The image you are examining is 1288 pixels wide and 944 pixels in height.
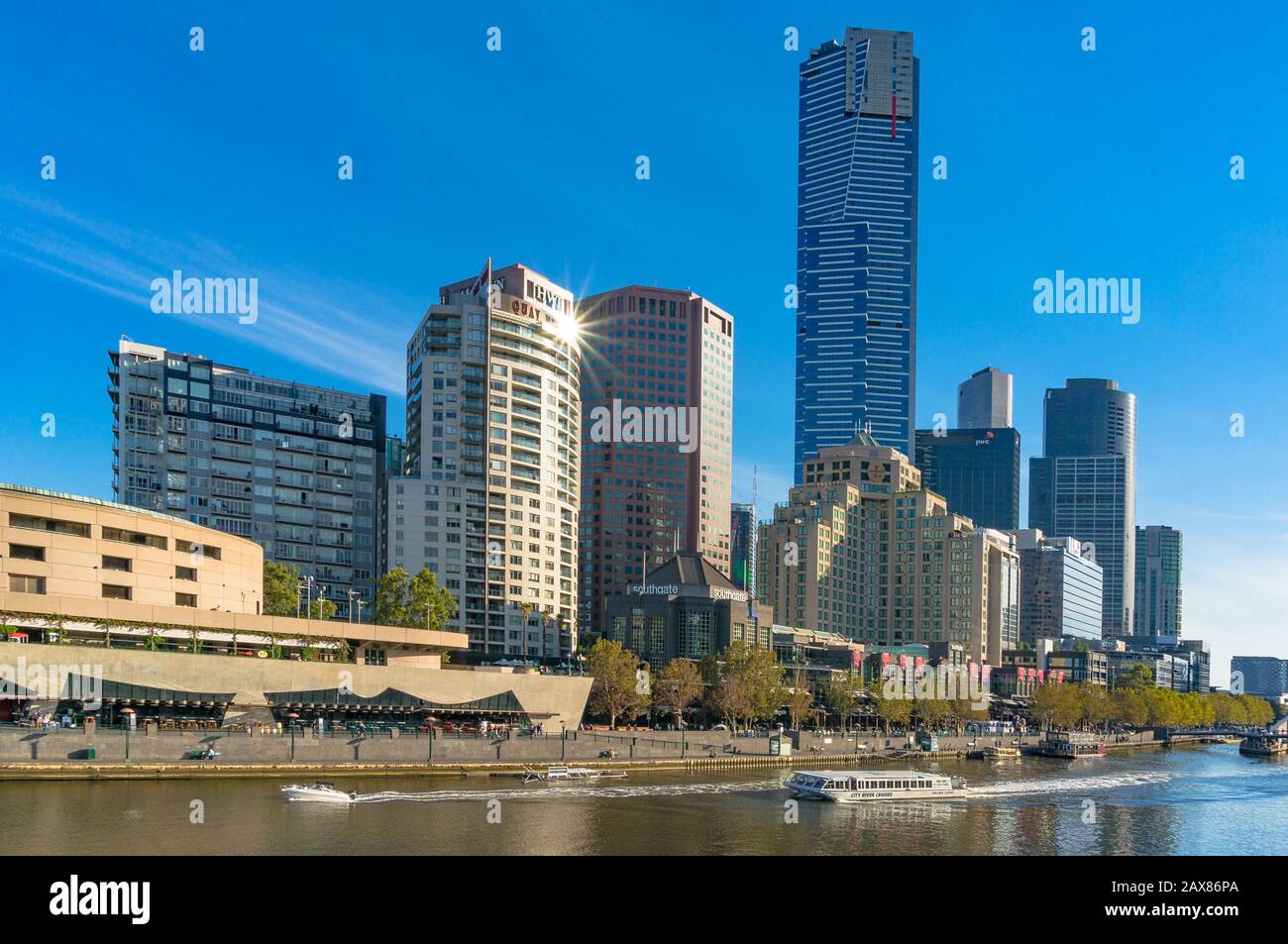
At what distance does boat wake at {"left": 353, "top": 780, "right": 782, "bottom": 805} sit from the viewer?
258 ft

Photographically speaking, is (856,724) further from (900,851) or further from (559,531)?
(900,851)

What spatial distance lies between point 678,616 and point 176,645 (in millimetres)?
88044

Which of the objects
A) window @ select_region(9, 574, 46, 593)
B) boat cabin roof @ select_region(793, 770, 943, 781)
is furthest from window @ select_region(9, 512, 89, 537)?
boat cabin roof @ select_region(793, 770, 943, 781)

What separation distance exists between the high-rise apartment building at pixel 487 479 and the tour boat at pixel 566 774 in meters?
72.8

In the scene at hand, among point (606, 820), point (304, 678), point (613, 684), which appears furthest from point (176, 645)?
point (613, 684)

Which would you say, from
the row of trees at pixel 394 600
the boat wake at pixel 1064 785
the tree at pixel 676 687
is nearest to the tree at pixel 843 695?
the tree at pixel 676 687

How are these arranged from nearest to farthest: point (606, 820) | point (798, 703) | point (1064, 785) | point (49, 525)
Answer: point (606, 820), point (49, 525), point (1064, 785), point (798, 703)

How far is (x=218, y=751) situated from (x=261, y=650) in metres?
21.4

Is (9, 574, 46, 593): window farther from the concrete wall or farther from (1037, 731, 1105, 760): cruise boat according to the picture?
(1037, 731, 1105, 760): cruise boat

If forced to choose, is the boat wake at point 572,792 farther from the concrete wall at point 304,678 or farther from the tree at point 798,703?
the tree at point 798,703

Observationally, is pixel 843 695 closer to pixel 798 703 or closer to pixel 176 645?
pixel 798 703

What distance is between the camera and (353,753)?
3713 inches

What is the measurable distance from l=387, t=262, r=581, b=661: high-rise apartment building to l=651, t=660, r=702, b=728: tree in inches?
1476
